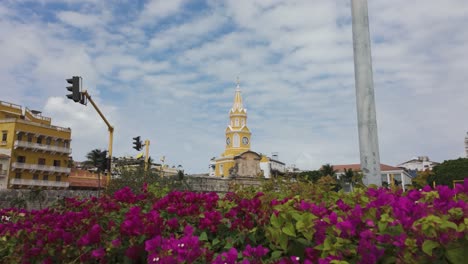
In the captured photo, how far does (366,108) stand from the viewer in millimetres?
4367

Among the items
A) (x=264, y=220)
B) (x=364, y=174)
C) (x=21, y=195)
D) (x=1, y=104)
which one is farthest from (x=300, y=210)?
(x=1, y=104)

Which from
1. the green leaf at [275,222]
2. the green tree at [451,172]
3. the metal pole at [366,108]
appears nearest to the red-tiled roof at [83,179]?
the green tree at [451,172]

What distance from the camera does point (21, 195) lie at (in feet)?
60.0

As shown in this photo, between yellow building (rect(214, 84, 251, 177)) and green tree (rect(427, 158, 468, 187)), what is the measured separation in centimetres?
2906

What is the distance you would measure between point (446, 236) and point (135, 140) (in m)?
18.8

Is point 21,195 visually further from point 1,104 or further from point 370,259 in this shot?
point 1,104

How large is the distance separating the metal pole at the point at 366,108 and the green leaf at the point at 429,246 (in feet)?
8.89

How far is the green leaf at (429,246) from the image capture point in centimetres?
154

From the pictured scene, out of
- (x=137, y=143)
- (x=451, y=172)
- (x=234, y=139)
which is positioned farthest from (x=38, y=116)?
(x=451, y=172)

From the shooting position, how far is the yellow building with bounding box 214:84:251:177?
59.9 metres

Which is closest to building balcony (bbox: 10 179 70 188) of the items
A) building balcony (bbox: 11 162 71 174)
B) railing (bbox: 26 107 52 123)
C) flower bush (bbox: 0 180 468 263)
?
building balcony (bbox: 11 162 71 174)

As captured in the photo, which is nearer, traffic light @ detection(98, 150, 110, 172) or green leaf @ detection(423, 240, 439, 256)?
green leaf @ detection(423, 240, 439, 256)

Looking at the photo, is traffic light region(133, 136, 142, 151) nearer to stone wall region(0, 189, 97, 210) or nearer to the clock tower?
stone wall region(0, 189, 97, 210)

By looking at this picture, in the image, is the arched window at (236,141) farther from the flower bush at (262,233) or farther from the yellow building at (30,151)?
the flower bush at (262,233)
